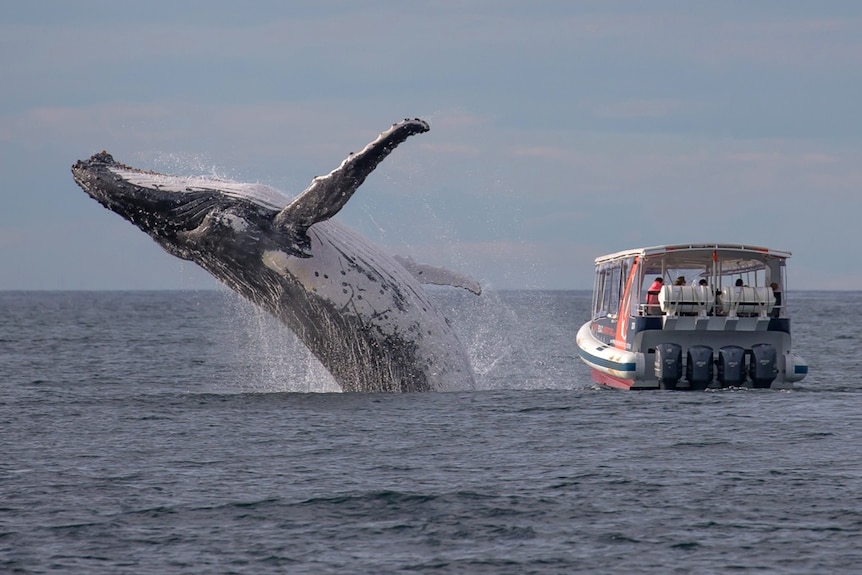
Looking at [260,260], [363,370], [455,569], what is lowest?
[455,569]

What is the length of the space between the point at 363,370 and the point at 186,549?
7.03 meters

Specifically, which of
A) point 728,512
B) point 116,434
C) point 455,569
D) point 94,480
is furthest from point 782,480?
point 116,434

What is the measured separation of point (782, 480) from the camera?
13.6 m

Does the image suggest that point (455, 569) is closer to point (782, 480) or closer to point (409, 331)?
point (782, 480)

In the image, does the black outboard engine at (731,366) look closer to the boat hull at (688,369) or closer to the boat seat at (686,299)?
the boat hull at (688,369)

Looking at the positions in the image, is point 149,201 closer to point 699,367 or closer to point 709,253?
point 699,367

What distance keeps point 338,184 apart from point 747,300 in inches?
396

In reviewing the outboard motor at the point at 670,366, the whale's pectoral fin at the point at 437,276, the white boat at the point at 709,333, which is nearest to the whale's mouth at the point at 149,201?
the whale's pectoral fin at the point at 437,276

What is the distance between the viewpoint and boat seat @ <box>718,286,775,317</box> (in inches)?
898

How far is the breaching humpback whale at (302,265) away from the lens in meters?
16.8

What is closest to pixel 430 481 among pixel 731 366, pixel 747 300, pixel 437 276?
pixel 437 276

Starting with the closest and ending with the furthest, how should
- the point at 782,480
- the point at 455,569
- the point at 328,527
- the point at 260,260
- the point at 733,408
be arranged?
the point at 455,569
the point at 328,527
the point at 782,480
the point at 260,260
the point at 733,408

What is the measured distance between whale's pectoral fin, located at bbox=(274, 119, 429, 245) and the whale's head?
11.3 inches

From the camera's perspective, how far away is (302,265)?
16875 millimetres
